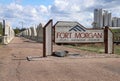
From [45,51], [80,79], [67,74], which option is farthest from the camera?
[45,51]

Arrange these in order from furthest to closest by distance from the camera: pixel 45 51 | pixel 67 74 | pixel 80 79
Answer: pixel 45 51
pixel 67 74
pixel 80 79

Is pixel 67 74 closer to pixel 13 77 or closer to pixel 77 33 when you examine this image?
pixel 13 77

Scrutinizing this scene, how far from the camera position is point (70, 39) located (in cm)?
2130

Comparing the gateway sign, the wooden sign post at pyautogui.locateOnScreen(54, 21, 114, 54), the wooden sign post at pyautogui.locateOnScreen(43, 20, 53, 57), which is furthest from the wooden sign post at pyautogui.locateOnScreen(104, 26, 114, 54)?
the wooden sign post at pyautogui.locateOnScreen(43, 20, 53, 57)

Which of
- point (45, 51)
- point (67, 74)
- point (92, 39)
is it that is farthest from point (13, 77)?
point (92, 39)

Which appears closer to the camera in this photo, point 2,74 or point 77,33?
point 2,74

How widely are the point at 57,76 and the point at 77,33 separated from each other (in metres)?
10.5

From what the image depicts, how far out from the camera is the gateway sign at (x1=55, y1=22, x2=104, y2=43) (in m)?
21.0

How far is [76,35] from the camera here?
843 inches

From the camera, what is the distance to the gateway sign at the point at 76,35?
2105cm

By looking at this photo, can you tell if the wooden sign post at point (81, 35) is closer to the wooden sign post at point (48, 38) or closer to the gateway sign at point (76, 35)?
the gateway sign at point (76, 35)

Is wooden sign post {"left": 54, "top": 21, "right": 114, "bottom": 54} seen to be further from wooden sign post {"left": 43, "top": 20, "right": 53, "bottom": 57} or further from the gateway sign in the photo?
wooden sign post {"left": 43, "top": 20, "right": 53, "bottom": 57}

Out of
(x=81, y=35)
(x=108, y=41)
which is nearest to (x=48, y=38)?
(x=81, y=35)

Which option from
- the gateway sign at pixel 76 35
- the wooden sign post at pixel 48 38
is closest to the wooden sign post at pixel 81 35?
the gateway sign at pixel 76 35
